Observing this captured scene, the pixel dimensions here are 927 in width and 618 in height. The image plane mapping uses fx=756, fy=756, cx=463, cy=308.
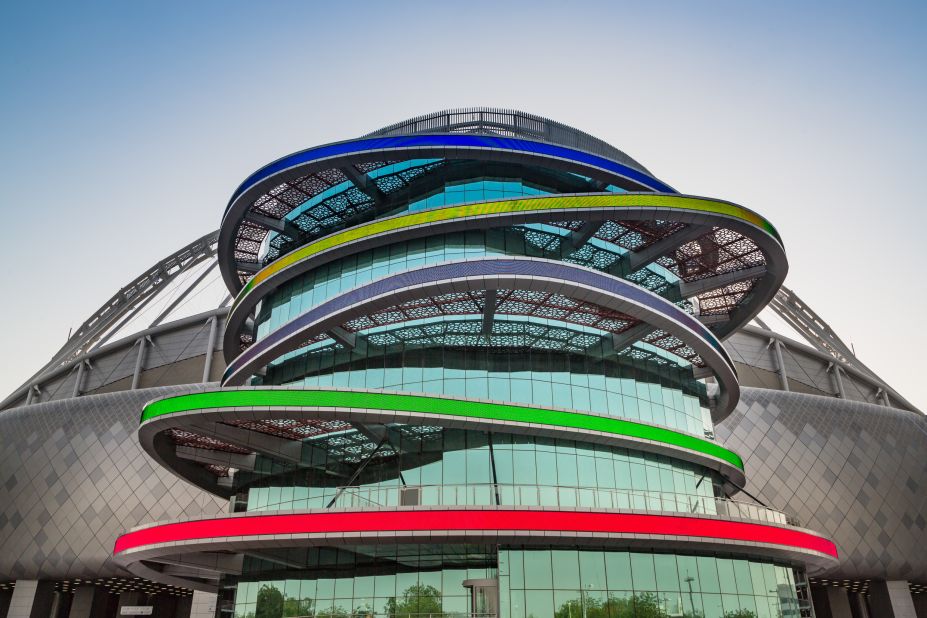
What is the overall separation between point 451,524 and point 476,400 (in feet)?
17.9

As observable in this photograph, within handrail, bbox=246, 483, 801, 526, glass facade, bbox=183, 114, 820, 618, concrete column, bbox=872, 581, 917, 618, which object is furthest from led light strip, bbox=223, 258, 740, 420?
concrete column, bbox=872, 581, 917, 618

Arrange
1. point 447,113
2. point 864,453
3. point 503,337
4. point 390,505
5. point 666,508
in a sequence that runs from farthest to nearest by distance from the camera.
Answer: point 864,453
point 447,113
point 503,337
point 666,508
point 390,505

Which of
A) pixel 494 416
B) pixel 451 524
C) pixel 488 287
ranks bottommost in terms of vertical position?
pixel 451 524

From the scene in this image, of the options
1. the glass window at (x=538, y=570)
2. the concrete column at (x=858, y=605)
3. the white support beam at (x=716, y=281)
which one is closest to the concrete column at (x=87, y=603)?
the glass window at (x=538, y=570)

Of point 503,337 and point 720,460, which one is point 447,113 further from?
point 720,460

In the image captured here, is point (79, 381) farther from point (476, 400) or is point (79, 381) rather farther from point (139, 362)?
point (476, 400)

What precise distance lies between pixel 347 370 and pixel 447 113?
17.0 meters

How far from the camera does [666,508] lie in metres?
34.1

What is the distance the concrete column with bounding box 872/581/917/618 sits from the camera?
56.2 meters

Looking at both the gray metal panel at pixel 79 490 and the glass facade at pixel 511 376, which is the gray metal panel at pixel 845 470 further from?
the gray metal panel at pixel 79 490

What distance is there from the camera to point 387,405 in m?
31.4

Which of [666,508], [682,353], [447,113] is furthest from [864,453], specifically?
[447,113]

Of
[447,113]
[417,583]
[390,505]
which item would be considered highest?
[447,113]

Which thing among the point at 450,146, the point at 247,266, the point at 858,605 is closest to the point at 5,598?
the point at 247,266
